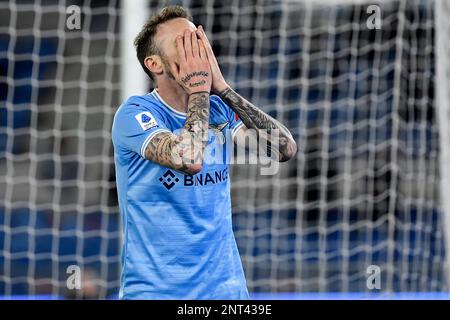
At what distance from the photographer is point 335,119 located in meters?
5.29

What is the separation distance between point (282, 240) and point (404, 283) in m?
0.79

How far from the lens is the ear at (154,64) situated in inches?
109

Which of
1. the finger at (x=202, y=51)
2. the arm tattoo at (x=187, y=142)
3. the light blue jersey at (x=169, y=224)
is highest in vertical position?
the finger at (x=202, y=51)

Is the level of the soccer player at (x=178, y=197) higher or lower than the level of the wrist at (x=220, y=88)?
lower

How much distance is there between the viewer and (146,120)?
2.67 meters

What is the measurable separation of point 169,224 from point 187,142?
0.27 meters

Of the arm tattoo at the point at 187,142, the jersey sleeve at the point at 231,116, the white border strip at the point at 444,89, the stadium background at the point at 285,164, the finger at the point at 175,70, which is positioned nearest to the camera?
the arm tattoo at the point at 187,142

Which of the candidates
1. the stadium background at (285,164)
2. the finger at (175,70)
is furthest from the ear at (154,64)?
the stadium background at (285,164)

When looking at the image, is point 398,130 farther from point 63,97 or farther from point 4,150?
point 4,150

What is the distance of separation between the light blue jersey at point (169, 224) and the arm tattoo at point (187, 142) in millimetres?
39

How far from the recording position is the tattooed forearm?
275 centimetres

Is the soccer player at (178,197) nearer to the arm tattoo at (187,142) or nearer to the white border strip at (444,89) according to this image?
the arm tattoo at (187,142)

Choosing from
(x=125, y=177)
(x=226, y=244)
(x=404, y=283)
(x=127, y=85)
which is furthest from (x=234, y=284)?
(x=404, y=283)

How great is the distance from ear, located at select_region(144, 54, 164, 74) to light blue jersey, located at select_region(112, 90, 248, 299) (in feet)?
0.41
